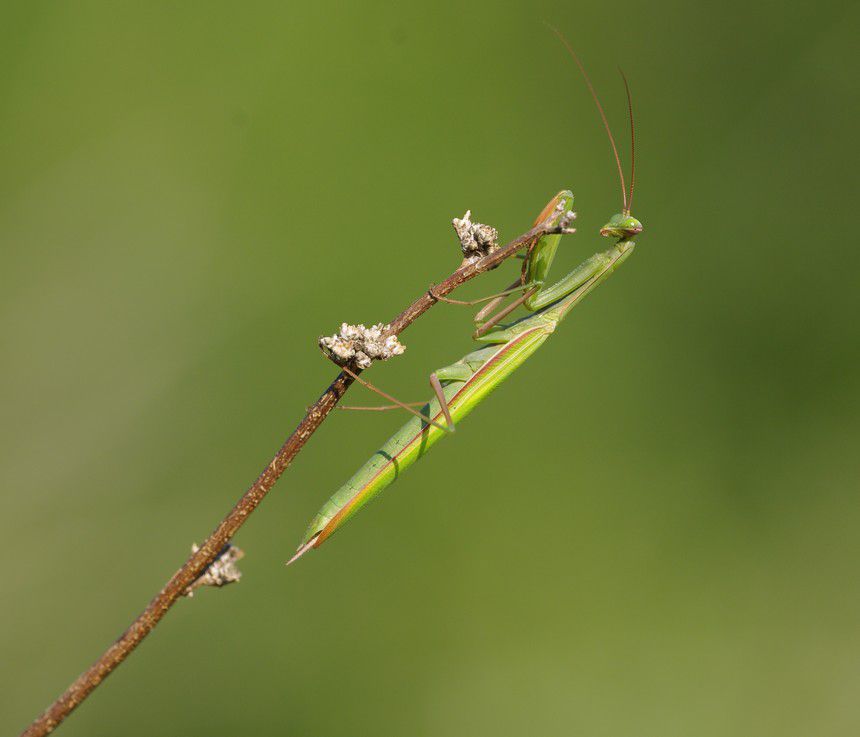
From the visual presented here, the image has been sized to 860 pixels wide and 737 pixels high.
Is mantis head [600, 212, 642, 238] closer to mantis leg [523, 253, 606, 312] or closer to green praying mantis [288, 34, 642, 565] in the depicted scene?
green praying mantis [288, 34, 642, 565]

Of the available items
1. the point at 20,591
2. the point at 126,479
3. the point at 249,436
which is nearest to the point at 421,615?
the point at 249,436

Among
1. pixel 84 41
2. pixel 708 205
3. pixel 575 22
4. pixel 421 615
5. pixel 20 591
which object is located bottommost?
pixel 421 615

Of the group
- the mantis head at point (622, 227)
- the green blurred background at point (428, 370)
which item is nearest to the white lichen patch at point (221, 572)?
the mantis head at point (622, 227)

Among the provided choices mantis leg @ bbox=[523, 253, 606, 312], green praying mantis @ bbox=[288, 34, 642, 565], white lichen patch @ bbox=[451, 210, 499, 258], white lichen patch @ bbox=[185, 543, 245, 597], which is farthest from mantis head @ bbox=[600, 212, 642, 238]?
white lichen patch @ bbox=[185, 543, 245, 597]

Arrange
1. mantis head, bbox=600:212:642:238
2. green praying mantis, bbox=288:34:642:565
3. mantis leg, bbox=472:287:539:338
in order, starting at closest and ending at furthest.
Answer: green praying mantis, bbox=288:34:642:565 → mantis leg, bbox=472:287:539:338 → mantis head, bbox=600:212:642:238

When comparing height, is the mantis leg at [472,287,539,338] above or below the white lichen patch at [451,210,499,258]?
below

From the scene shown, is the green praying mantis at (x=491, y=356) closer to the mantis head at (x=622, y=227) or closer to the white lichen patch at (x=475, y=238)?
the mantis head at (x=622, y=227)

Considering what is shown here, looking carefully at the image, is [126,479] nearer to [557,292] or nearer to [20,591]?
[20,591]
